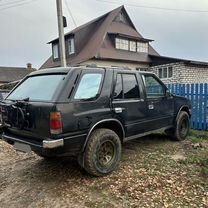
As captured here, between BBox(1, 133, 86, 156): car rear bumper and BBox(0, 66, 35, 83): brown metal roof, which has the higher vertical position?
BBox(0, 66, 35, 83): brown metal roof

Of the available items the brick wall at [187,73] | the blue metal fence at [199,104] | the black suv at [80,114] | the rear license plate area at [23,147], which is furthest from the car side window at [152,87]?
the brick wall at [187,73]

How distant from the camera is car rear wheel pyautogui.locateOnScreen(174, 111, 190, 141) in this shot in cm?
613

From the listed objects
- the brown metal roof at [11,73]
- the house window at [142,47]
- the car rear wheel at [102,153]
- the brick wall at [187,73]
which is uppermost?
the house window at [142,47]

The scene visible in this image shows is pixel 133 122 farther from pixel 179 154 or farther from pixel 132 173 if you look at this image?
pixel 179 154

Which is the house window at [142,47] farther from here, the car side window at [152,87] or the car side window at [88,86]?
the car side window at [88,86]

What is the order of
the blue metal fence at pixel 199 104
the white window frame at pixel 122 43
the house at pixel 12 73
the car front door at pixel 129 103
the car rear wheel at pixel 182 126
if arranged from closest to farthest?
the car front door at pixel 129 103 < the car rear wheel at pixel 182 126 < the blue metal fence at pixel 199 104 < the white window frame at pixel 122 43 < the house at pixel 12 73

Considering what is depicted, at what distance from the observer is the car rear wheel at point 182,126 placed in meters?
6.13

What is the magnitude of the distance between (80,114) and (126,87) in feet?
4.46

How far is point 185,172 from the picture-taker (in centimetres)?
421

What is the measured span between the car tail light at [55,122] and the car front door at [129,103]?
1177 millimetres

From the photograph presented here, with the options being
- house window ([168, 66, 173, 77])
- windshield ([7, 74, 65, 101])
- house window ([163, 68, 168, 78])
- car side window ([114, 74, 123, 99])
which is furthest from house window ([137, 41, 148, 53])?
windshield ([7, 74, 65, 101])

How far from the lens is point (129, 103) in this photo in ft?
15.3

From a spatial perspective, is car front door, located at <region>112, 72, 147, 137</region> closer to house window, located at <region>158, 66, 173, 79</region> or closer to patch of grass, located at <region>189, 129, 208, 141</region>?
patch of grass, located at <region>189, 129, 208, 141</region>

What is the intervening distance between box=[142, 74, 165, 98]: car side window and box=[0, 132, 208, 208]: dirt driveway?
124 centimetres
